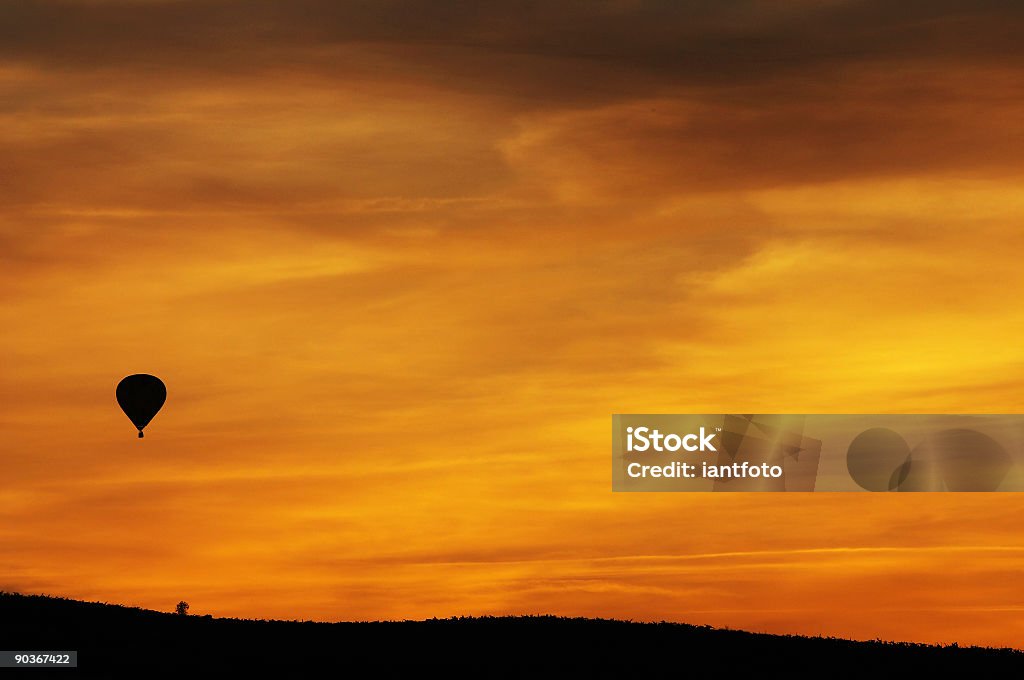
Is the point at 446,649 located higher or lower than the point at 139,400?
lower

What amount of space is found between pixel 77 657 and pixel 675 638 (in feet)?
60.6

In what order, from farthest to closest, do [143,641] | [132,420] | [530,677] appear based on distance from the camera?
1. [132,420]
2. [143,641]
3. [530,677]

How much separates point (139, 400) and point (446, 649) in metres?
26.3

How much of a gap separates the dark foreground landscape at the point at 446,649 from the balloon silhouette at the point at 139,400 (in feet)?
53.9

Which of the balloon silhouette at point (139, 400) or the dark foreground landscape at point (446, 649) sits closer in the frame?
the dark foreground landscape at point (446, 649)

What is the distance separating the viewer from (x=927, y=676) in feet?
163

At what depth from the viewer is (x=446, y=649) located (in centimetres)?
5103

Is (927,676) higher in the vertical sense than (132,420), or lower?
lower

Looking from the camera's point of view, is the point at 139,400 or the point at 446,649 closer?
the point at 446,649

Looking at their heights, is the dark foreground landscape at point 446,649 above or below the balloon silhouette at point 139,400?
below

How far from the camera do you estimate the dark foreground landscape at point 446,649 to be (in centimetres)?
4853

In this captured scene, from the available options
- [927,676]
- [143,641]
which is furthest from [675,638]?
[143,641]

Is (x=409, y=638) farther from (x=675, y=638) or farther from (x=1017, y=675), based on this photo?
(x=1017, y=675)

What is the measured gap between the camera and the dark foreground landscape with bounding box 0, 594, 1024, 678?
48.5 metres
